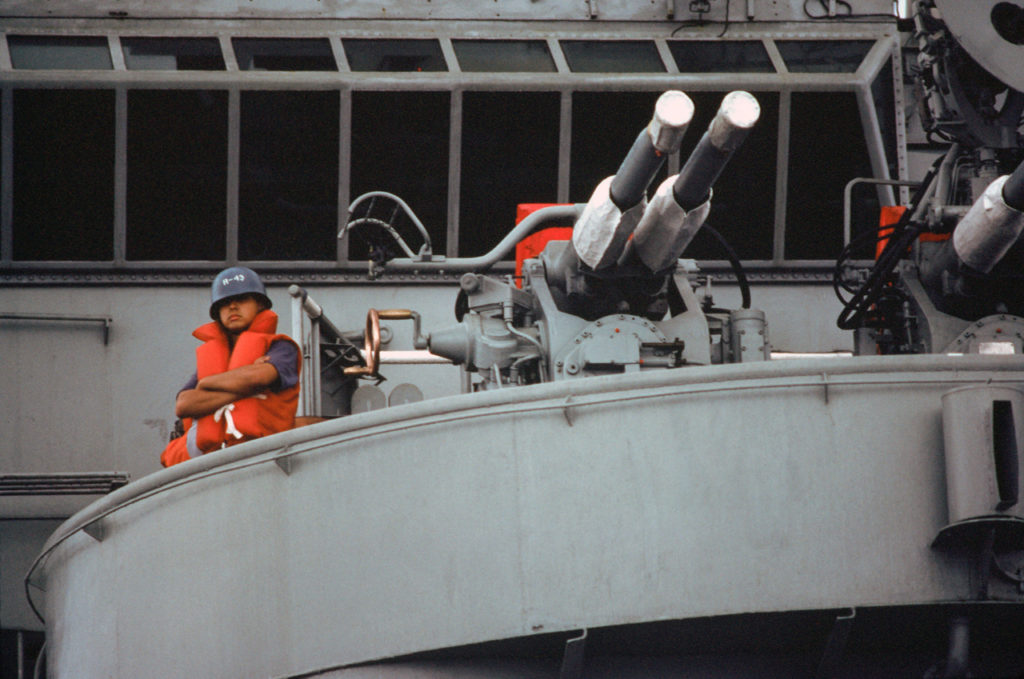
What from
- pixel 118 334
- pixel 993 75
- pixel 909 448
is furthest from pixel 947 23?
pixel 118 334

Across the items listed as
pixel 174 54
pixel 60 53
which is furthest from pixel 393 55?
pixel 60 53

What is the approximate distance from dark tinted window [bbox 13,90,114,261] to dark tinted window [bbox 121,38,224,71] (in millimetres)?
359

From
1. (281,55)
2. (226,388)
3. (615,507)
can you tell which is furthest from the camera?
(281,55)

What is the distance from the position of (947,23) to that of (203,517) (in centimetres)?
406

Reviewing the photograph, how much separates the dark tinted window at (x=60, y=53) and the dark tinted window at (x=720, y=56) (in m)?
4.03

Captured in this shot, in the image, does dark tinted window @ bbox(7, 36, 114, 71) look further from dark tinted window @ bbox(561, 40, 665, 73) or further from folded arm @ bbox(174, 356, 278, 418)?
folded arm @ bbox(174, 356, 278, 418)

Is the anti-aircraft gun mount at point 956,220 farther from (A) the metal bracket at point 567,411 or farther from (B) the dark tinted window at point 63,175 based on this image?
(B) the dark tinted window at point 63,175

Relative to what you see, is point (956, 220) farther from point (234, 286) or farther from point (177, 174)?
point (177, 174)

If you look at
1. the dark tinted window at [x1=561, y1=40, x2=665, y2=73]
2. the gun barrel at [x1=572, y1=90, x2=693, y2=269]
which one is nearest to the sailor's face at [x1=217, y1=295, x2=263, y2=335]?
the gun barrel at [x1=572, y1=90, x2=693, y2=269]

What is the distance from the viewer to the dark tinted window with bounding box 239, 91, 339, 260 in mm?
8883

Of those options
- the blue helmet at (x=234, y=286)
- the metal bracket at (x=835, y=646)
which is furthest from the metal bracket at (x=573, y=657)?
the blue helmet at (x=234, y=286)

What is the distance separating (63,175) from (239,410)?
4104mm

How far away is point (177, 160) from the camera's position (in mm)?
8875

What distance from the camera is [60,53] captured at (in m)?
8.92
